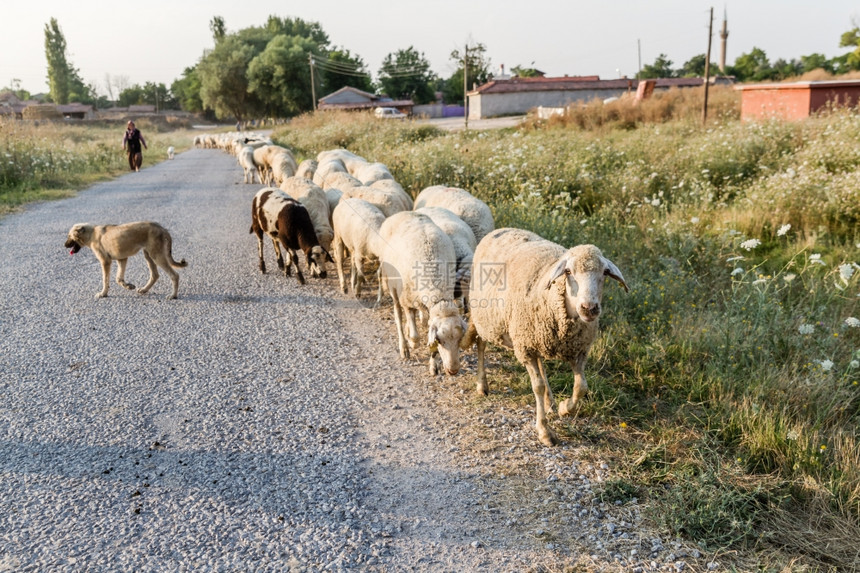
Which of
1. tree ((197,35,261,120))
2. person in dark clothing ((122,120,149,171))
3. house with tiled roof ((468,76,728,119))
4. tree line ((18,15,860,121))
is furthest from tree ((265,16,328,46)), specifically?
person in dark clothing ((122,120,149,171))

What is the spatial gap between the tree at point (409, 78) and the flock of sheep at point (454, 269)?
77.4 m

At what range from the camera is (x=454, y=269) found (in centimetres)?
597

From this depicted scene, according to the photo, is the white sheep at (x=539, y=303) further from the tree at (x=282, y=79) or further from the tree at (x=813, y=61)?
the tree at (x=813, y=61)

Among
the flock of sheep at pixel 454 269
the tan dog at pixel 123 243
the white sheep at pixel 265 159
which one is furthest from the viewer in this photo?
the white sheep at pixel 265 159

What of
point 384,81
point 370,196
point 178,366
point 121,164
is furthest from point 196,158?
point 384,81

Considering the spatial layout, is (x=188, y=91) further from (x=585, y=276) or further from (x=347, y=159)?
(x=585, y=276)

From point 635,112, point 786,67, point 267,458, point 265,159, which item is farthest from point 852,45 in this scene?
point 267,458

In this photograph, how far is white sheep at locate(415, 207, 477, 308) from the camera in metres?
6.05

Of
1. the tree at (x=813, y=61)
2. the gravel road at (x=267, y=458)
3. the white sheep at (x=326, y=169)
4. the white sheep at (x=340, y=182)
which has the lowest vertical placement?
the gravel road at (x=267, y=458)

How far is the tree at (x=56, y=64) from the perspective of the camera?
88.7 meters

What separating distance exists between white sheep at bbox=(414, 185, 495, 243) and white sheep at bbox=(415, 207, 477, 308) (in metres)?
0.23

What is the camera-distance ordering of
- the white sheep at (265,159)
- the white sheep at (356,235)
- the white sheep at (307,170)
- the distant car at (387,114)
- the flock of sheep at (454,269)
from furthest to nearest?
the distant car at (387,114)
the white sheep at (265,159)
the white sheep at (307,170)
the white sheep at (356,235)
the flock of sheep at (454,269)

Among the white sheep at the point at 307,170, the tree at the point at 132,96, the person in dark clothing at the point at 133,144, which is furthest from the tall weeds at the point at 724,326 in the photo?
the tree at the point at 132,96

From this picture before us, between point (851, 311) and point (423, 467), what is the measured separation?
5701mm
